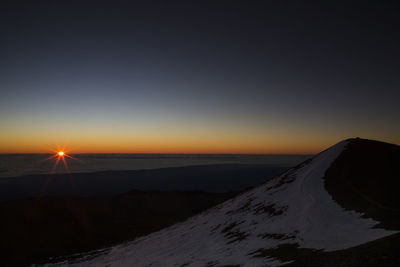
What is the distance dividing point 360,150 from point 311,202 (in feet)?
60.6

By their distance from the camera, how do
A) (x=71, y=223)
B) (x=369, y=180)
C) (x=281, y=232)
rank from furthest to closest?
1. (x=71, y=223)
2. (x=369, y=180)
3. (x=281, y=232)

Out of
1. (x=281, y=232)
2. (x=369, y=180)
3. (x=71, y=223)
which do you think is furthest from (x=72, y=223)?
(x=369, y=180)

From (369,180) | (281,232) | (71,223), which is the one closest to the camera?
(281,232)

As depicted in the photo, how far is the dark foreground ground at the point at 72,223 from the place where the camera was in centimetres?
5619

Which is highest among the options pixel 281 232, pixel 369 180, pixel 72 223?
pixel 369 180

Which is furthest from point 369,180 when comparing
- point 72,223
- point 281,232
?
point 72,223

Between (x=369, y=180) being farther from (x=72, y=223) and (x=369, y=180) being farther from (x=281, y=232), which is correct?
(x=72, y=223)

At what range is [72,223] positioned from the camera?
7225cm

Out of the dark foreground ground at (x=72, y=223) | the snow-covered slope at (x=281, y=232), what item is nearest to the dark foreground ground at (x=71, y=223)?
the dark foreground ground at (x=72, y=223)

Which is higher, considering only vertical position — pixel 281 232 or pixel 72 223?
pixel 281 232

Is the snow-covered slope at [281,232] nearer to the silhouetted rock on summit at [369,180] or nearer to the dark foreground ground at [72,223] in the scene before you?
the silhouetted rock on summit at [369,180]

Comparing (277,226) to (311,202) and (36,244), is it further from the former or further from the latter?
(36,244)

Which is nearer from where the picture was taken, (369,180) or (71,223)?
(369,180)

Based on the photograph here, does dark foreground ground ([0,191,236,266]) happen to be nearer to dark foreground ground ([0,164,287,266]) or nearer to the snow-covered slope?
dark foreground ground ([0,164,287,266])
